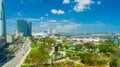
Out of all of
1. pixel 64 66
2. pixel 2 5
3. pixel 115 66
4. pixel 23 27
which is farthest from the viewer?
pixel 23 27

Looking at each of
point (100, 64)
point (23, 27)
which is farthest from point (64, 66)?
point (23, 27)

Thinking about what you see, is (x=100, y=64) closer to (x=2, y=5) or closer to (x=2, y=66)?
(x=2, y=66)

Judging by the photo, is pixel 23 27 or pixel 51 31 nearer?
pixel 23 27

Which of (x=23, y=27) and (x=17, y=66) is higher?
(x=23, y=27)

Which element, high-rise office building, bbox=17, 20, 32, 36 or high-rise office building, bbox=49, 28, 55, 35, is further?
high-rise office building, bbox=49, 28, 55, 35

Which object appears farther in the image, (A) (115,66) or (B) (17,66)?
(B) (17,66)

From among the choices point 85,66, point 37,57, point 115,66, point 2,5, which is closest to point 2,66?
point 37,57

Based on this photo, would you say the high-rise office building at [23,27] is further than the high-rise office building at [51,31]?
No

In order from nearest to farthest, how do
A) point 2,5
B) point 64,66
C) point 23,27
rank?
point 64,66
point 2,5
point 23,27

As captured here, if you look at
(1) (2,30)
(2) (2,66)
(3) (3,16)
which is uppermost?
(3) (3,16)
